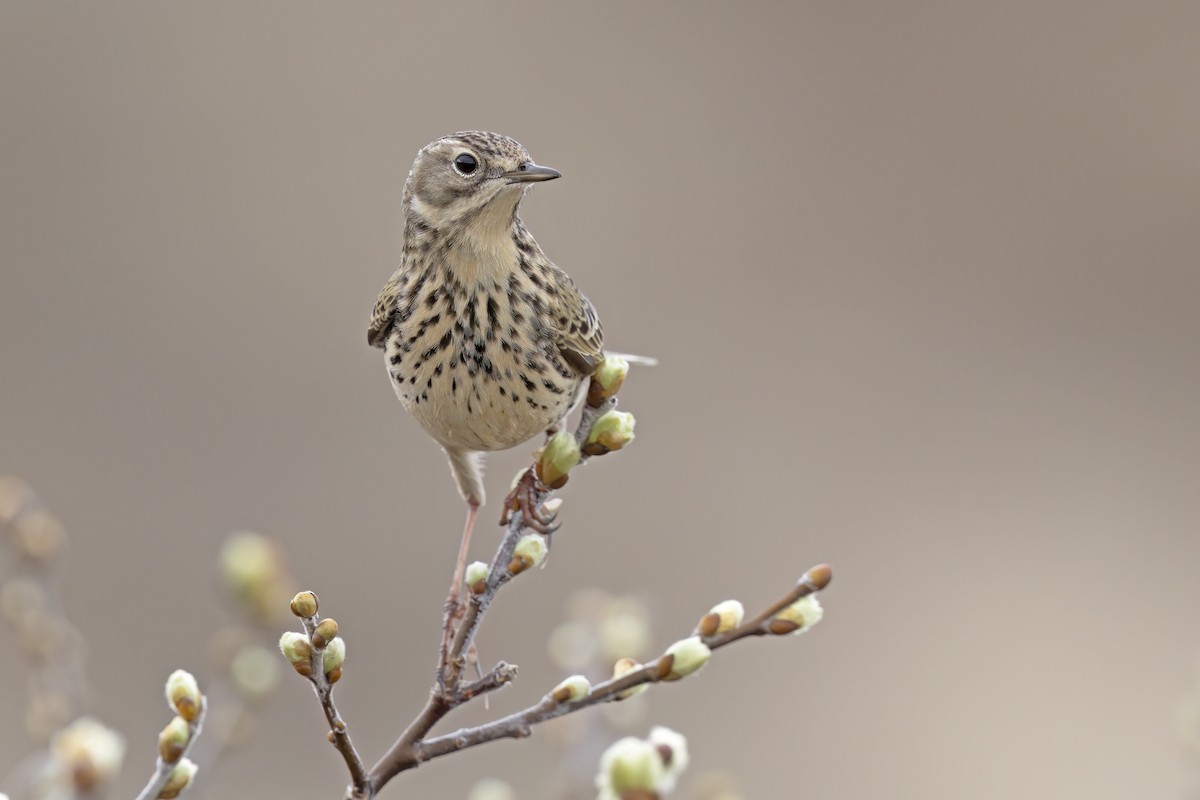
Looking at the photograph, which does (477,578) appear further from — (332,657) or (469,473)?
(469,473)

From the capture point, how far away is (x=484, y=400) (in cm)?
316

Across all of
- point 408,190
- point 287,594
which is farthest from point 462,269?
point 287,594

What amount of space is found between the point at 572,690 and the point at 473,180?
5.53ft

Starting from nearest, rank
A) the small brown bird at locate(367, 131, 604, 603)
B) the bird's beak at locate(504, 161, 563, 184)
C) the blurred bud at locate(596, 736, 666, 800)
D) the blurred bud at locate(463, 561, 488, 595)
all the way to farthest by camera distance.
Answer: the blurred bud at locate(596, 736, 666, 800) → the blurred bud at locate(463, 561, 488, 595) → the small brown bird at locate(367, 131, 604, 603) → the bird's beak at locate(504, 161, 563, 184)

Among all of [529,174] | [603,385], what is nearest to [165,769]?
[603,385]

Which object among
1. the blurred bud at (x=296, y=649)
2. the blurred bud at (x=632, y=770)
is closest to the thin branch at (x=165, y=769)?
the blurred bud at (x=296, y=649)

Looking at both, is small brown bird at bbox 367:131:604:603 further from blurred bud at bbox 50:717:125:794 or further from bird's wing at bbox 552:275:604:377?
blurred bud at bbox 50:717:125:794

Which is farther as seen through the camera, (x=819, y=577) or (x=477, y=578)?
(x=477, y=578)

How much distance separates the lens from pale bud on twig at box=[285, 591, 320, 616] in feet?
6.47

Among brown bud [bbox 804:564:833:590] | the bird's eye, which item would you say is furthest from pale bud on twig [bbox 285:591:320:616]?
the bird's eye

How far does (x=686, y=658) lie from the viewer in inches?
80.9

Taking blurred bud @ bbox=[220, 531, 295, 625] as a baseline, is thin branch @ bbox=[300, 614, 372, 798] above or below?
below

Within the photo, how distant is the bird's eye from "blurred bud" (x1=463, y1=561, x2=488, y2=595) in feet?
4.55

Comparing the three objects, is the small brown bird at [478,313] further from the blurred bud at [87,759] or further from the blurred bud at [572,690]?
the blurred bud at [87,759]
